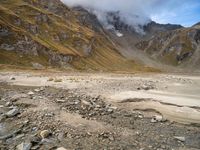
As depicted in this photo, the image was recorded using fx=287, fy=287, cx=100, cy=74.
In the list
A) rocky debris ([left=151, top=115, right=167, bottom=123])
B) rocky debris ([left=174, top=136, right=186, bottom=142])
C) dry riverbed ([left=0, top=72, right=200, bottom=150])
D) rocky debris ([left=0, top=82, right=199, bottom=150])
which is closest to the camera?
rocky debris ([left=0, top=82, right=199, bottom=150])

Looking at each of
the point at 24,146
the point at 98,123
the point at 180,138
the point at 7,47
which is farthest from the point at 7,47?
the point at 180,138

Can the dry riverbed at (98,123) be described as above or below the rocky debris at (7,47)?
below

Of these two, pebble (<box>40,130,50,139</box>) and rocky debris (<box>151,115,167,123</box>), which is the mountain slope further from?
pebble (<box>40,130,50,139</box>)

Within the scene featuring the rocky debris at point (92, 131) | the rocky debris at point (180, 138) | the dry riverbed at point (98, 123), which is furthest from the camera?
the rocky debris at point (180, 138)

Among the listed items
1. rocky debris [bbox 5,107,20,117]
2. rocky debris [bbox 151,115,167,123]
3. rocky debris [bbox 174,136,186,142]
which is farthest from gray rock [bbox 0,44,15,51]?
rocky debris [bbox 174,136,186,142]

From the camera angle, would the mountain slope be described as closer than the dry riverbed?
No

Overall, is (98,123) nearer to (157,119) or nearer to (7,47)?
(157,119)

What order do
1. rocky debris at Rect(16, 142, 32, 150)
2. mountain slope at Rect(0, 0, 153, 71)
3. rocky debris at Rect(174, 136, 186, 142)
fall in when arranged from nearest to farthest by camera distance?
rocky debris at Rect(16, 142, 32, 150), rocky debris at Rect(174, 136, 186, 142), mountain slope at Rect(0, 0, 153, 71)

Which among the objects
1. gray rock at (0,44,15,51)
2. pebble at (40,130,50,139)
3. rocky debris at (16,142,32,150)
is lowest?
rocky debris at (16,142,32,150)

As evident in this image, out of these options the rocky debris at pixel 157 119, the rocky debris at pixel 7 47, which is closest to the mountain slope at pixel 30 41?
the rocky debris at pixel 7 47

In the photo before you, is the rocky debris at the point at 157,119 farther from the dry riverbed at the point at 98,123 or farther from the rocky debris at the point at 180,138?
the rocky debris at the point at 180,138

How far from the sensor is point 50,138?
17.9m

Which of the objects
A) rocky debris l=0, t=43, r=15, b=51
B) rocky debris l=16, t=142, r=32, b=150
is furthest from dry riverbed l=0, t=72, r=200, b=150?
rocky debris l=0, t=43, r=15, b=51

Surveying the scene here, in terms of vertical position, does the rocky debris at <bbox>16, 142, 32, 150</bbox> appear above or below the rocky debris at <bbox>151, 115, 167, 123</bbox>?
below
